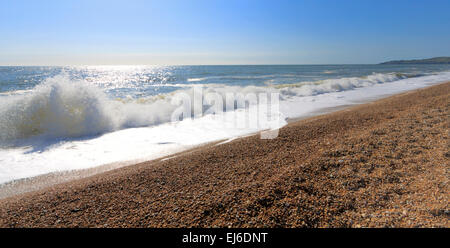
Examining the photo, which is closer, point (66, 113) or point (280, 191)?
point (280, 191)

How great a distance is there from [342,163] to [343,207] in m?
1.10

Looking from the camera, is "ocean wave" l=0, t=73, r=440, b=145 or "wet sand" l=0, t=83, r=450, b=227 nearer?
"wet sand" l=0, t=83, r=450, b=227

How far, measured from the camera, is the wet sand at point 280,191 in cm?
216

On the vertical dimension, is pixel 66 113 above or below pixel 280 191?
above

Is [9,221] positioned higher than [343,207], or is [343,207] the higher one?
[343,207]

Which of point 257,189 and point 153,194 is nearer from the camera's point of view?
point 257,189

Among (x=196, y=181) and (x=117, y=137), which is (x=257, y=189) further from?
(x=117, y=137)

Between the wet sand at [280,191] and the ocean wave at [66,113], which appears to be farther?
the ocean wave at [66,113]

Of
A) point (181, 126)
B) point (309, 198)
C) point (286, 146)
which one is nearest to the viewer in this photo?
point (309, 198)

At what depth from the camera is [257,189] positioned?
8.74 ft

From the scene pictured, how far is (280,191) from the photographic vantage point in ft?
8.47

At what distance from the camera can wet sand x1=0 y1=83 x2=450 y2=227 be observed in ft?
7.09
